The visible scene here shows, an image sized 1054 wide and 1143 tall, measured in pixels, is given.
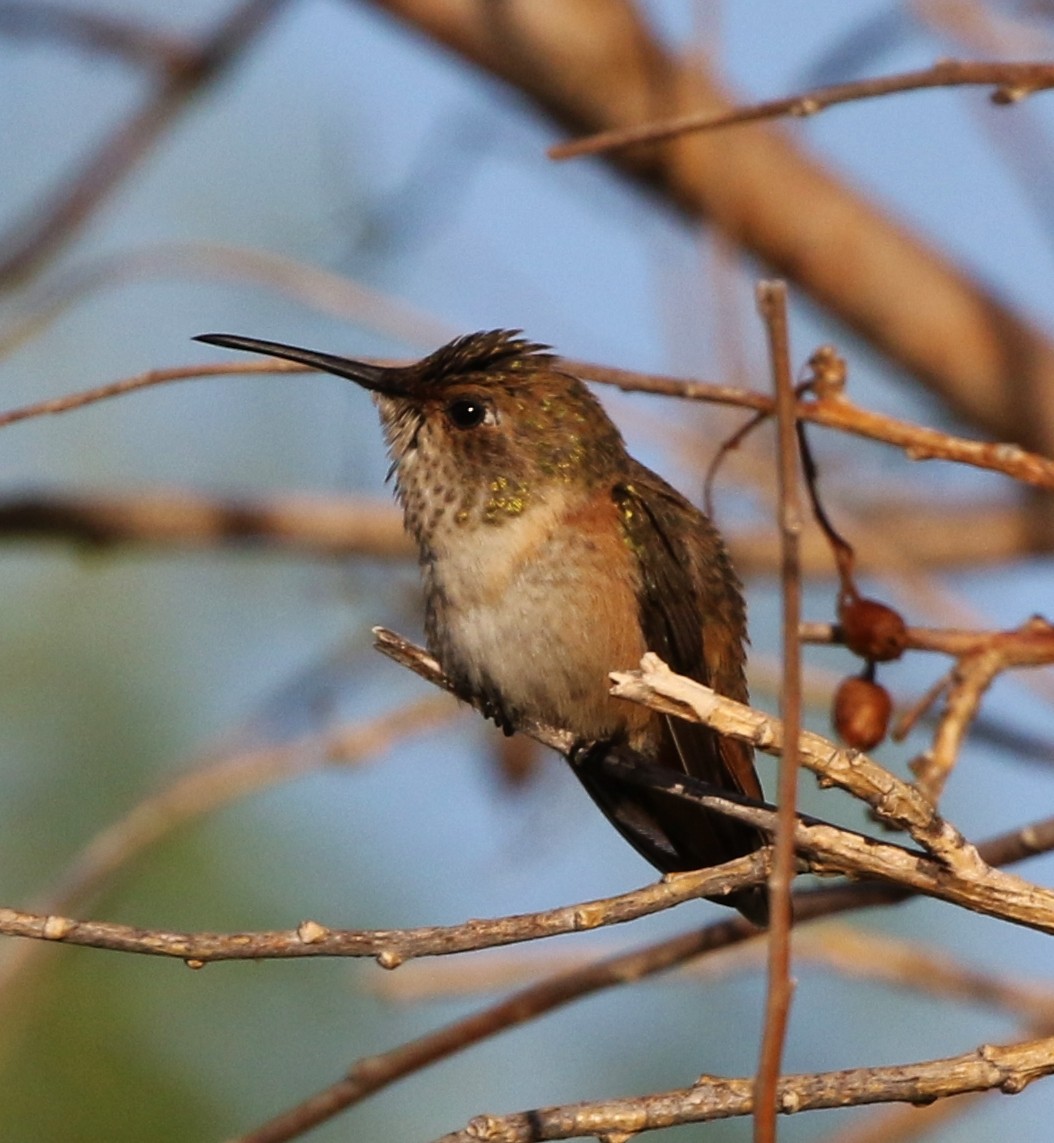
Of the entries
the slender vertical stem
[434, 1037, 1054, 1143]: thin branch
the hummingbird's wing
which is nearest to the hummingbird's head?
the hummingbird's wing

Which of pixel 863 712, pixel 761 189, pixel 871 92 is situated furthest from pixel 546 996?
pixel 761 189

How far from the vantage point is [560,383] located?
3650mm

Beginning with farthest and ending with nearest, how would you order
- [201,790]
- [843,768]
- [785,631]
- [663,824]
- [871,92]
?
1. [201,790]
2. [663,824]
3. [871,92]
4. [843,768]
5. [785,631]

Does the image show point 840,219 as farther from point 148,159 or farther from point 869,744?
point 869,744

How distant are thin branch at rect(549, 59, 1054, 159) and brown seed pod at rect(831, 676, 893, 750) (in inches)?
35.7

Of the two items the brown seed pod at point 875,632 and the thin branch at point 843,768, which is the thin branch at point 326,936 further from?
the brown seed pod at point 875,632

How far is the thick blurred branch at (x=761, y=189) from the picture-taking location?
15.4ft

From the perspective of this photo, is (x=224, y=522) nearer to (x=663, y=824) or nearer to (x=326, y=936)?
(x=663, y=824)

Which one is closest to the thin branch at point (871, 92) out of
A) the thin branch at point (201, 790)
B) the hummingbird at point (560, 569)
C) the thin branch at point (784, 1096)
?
the hummingbird at point (560, 569)

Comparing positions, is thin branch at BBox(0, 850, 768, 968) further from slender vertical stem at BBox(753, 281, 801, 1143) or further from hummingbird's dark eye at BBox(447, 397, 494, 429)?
hummingbird's dark eye at BBox(447, 397, 494, 429)

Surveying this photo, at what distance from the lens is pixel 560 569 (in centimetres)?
320

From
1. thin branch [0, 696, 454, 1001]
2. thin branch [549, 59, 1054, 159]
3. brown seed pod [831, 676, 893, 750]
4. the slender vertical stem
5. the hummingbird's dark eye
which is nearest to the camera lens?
the slender vertical stem

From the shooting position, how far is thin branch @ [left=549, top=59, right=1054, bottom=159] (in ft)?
8.63

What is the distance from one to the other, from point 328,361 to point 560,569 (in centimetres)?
58
